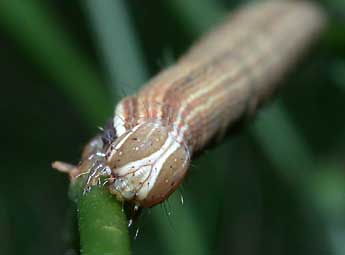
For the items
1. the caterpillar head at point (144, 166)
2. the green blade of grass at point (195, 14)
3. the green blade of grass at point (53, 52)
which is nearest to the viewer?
the caterpillar head at point (144, 166)

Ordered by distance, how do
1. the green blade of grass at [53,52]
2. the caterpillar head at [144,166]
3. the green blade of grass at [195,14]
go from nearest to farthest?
the caterpillar head at [144,166]
the green blade of grass at [53,52]
the green blade of grass at [195,14]

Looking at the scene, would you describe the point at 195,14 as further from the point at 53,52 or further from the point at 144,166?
the point at 144,166

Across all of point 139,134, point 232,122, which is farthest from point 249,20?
point 139,134

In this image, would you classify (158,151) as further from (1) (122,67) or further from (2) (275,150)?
(2) (275,150)

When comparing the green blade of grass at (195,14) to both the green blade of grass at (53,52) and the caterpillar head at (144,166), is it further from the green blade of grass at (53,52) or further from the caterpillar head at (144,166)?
the caterpillar head at (144,166)

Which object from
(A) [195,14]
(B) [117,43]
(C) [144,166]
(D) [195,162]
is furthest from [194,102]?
Result: (A) [195,14]

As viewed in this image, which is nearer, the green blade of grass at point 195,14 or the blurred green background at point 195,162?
the blurred green background at point 195,162

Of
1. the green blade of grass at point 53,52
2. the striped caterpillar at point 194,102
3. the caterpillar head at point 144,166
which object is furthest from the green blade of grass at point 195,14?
the caterpillar head at point 144,166
